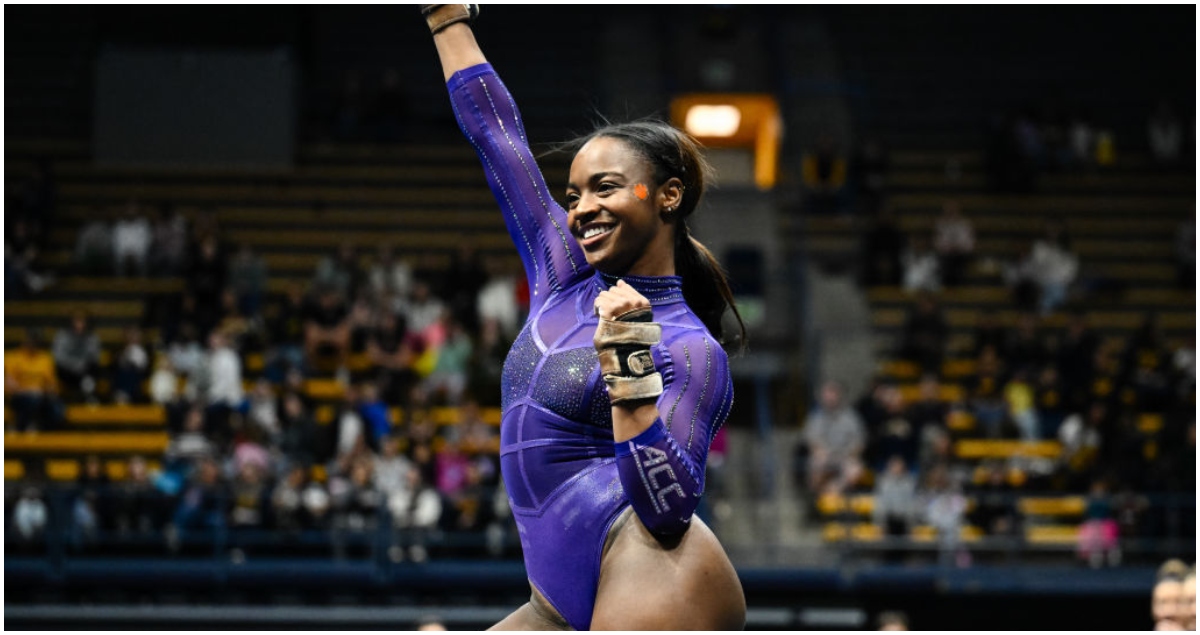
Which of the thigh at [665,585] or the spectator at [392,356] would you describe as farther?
the spectator at [392,356]

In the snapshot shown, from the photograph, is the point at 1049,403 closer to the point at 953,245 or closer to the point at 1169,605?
the point at 953,245

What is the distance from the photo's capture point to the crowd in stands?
1302 centimetres

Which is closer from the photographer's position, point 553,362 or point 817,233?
point 553,362

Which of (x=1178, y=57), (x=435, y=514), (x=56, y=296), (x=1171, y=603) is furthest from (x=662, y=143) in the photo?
(x=1178, y=57)

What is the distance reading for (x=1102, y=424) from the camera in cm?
1460

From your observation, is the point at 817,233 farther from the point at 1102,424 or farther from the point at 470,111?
the point at 470,111

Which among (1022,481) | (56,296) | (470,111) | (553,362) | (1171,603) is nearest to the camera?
(553,362)

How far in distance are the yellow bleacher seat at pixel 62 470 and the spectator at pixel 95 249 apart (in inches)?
129

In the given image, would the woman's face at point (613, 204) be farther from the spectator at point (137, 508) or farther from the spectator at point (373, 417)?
the spectator at point (373, 417)

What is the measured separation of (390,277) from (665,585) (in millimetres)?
13797

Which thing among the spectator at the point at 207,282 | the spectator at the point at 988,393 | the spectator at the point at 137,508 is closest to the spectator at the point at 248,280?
the spectator at the point at 207,282

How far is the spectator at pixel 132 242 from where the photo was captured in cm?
1708

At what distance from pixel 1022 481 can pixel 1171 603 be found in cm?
897

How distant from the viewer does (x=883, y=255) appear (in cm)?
1773
